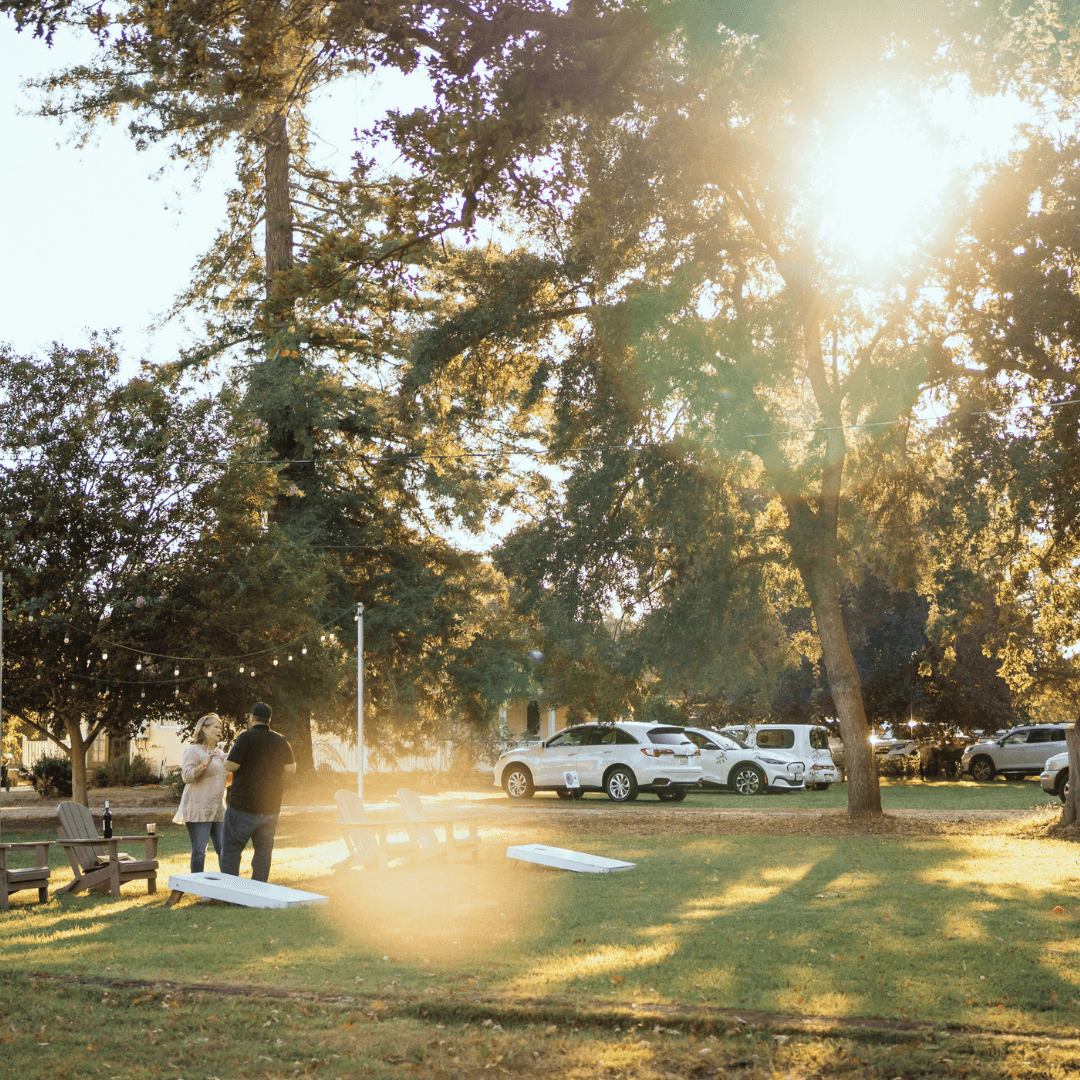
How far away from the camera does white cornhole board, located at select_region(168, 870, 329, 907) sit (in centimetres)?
1057

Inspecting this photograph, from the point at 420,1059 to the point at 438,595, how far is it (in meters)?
24.3

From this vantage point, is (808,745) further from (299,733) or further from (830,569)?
(299,733)

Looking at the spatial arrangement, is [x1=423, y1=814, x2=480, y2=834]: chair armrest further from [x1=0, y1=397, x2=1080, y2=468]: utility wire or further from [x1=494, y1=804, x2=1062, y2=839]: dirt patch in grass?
[x1=0, y1=397, x2=1080, y2=468]: utility wire

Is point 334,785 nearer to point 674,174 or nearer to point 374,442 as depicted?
point 374,442

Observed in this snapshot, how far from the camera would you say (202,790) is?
12602mm

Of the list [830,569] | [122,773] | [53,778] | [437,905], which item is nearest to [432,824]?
[437,905]

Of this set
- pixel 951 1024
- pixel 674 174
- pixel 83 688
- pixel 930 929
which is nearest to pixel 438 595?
pixel 83 688

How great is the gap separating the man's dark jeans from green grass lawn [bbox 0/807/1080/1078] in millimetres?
873

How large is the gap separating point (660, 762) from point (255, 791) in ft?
49.3

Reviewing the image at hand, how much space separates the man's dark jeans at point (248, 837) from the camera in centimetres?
1176

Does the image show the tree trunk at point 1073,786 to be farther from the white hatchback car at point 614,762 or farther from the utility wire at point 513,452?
the white hatchback car at point 614,762

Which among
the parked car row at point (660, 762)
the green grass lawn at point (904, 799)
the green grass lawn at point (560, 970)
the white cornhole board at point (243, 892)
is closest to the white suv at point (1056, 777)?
the green grass lawn at point (904, 799)

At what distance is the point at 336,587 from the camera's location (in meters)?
30.3

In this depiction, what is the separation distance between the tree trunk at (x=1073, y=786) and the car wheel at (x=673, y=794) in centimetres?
Answer: 999
